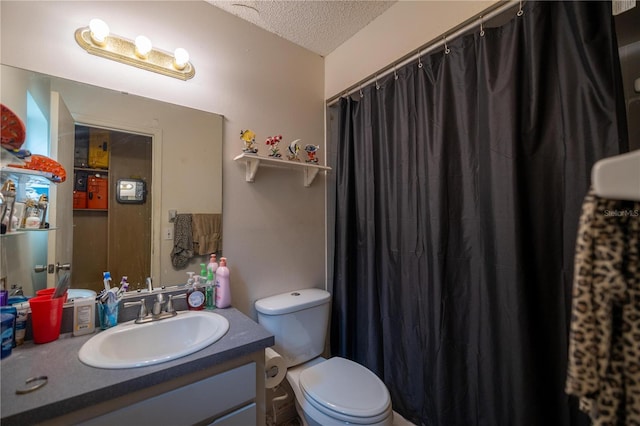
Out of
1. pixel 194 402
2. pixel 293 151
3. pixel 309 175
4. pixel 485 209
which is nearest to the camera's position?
pixel 194 402

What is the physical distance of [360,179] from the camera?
5.33ft

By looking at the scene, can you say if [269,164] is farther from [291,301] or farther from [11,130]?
[11,130]

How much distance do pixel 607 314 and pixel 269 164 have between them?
1.43m

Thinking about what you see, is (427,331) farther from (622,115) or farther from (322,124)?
(322,124)

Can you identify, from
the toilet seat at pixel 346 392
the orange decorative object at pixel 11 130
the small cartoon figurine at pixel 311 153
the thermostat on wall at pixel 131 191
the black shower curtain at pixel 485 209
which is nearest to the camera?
the orange decorative object at pixel 11 130

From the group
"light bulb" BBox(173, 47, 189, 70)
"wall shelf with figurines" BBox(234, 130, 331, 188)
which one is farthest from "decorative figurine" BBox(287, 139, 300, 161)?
"light bulb" BBox(173, 47, 189, 70)

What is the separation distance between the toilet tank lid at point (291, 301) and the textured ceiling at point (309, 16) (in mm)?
1649

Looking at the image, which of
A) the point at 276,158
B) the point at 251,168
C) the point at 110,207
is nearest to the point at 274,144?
the point at 276,158

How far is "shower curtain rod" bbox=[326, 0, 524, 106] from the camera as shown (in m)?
1.01

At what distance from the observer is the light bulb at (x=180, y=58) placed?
1.18 m

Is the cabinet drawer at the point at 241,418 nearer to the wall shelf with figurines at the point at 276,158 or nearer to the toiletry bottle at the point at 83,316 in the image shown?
the toiletry bottle at the point at 83,316

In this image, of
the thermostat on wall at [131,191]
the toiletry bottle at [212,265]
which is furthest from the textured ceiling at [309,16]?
the toiletry bottle at [212,265]

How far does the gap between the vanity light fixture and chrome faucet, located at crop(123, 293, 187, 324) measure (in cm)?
106

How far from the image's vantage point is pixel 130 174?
1.14 meters
